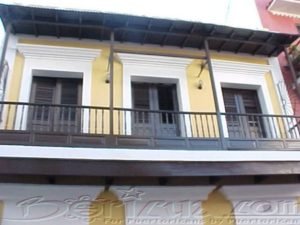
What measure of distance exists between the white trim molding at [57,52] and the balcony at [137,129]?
44.5 inches

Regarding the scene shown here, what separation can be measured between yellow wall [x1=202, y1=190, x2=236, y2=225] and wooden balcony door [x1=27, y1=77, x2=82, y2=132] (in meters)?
2.75

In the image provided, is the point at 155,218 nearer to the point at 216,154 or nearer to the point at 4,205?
the point at 216,154

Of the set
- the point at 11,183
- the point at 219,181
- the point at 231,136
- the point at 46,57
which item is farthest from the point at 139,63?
the point at 11,183

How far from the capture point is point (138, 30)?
7.34 metres

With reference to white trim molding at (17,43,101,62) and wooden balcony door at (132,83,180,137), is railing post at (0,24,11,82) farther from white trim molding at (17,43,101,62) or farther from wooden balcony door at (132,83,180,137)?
wooden balcony door at (132,83,180,137)

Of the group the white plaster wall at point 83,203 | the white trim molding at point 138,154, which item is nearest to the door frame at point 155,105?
the white trim molding at point 138,154

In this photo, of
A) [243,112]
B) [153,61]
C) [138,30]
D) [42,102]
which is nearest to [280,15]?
[243,112]

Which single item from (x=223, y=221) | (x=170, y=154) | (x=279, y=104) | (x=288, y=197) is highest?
(x=279, y=104)

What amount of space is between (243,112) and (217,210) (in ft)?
8.47

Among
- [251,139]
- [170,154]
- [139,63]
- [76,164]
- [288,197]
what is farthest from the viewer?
[139,63]

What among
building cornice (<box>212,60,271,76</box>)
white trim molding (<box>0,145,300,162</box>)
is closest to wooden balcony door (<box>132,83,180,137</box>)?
white trim molding (<box>0,145,300,162</box>)

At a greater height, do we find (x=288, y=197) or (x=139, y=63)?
(x=139, y=63)

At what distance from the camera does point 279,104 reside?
7715mm

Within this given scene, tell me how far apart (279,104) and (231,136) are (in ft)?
4.78
